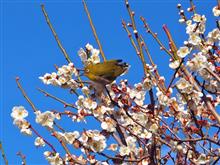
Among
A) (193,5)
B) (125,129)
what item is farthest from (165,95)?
(193,5)

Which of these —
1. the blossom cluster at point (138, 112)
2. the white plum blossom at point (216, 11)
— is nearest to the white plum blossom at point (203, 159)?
the blossom cluster at point (138, 112)

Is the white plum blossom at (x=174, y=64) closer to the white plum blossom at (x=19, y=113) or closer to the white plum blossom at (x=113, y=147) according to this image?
the white plum blossom at (x=113, y=147)

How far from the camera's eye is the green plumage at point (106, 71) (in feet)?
10.4

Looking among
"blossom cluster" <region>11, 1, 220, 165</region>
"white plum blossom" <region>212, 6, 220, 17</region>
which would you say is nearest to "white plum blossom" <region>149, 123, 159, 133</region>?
"blossom cluster" <region>11, 1, 220, 165</region>

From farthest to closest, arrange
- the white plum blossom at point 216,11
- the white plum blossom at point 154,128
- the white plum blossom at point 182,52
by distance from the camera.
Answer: the white plum blossom at point 216,11, the white plum blossom at point 154,128, the white plum blossom at point 182,52

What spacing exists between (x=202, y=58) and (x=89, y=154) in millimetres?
1129

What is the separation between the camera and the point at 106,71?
3.16 metres

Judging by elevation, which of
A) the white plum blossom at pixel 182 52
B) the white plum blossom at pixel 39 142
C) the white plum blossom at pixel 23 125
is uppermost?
the white plum blossom at pixel 182 52

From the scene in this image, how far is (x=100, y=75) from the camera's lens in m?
3.17

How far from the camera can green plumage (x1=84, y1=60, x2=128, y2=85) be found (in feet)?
10.4

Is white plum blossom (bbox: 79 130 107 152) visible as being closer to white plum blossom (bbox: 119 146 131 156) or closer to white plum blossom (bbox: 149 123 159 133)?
Answer: white plum blossom (bbox: 119 146 131 156)

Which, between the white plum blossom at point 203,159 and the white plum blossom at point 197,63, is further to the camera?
the white plum blossom at point 203,159

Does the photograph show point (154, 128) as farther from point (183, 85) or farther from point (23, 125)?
point (23, 125)

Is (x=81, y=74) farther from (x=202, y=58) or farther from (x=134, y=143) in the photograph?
(x=202, y=58)
